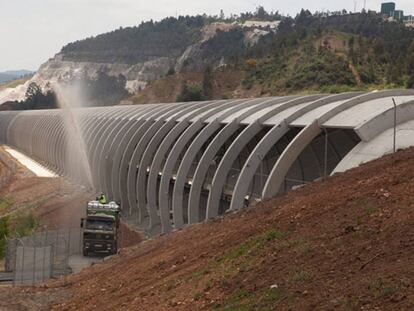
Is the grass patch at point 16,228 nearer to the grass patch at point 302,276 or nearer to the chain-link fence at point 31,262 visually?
the chain-link fence at point 31,262

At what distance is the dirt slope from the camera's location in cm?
749

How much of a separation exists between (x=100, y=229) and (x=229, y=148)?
298 inches

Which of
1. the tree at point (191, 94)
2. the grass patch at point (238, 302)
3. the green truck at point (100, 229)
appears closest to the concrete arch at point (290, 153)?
the grass patch at point (238, 302)

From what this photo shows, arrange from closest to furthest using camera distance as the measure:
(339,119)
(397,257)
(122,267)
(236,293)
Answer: (397,257) < (236,293) < (122,267) < (339,119)

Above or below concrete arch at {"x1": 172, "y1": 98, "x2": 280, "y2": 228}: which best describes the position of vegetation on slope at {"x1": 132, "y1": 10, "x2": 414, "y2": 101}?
above

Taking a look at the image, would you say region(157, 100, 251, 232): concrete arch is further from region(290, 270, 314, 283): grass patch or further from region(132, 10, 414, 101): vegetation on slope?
region(132, 10, 414, 101): vegetation on slope

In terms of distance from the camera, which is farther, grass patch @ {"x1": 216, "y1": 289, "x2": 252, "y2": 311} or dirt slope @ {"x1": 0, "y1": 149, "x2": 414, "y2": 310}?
grass patch @ {"x1": 216, "y1": 289, "x2": 252, "y2": 311}

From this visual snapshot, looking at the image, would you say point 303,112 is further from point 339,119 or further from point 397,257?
point 397,257

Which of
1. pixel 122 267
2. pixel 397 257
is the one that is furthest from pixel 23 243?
pixel 397 257

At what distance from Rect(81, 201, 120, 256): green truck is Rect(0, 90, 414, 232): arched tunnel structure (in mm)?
1723

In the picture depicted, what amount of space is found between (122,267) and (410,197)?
299 inches

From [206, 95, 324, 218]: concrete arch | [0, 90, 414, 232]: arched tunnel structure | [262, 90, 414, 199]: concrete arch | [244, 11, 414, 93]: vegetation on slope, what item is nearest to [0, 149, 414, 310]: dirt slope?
[262, 90, 414, 199]: concrete arch

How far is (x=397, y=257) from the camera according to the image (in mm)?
7738

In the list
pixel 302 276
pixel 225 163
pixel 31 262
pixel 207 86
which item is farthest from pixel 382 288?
pixel 207 86
